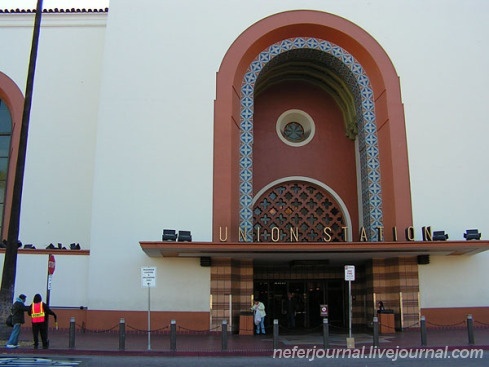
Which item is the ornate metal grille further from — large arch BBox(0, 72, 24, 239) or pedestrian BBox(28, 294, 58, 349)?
large arch BBox(0, 72, 24, 239)

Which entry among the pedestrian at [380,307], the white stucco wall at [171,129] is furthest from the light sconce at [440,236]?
the pedestrian at [380,307]

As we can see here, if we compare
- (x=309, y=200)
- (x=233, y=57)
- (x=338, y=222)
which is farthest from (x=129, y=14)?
(x=338, y=222)

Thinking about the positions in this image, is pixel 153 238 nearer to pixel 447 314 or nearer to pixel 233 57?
pixel 233 57

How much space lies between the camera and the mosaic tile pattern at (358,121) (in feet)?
73.1

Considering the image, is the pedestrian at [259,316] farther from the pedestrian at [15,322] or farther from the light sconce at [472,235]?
the pedestrian at [15,322]

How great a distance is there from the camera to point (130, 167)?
21.3 m

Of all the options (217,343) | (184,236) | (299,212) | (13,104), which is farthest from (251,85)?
(217,343)

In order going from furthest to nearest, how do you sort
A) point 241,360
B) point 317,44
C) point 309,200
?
1. point 309,200
2. point 317,44
3. point 241,360

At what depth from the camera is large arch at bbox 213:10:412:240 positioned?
21.2m

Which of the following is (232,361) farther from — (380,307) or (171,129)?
(171,129)

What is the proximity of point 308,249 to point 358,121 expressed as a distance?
7.85m

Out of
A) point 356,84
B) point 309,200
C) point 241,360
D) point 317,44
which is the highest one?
point 317,44

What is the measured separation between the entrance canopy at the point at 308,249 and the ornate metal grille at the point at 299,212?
3537 millimetres

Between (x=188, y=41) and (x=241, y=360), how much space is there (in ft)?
44.6
